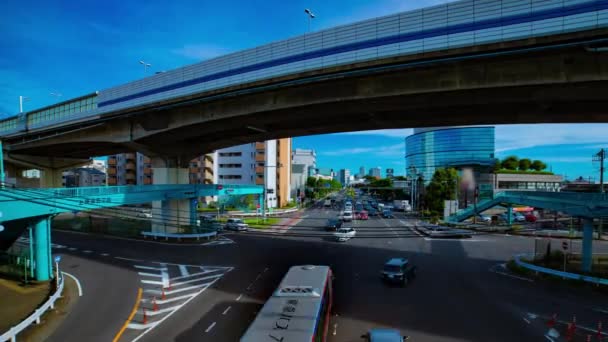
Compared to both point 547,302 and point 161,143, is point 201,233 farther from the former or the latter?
point 547,302

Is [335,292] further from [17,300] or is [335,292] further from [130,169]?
[130,169]

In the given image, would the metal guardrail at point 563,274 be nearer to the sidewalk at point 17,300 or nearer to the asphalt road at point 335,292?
the asphalt road at point 335,292

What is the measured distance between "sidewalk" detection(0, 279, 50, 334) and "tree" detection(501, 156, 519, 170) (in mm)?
85583

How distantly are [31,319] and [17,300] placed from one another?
385 centimetres

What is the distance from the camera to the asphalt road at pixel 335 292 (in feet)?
38.8

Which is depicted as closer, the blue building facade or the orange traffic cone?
the orange traffic cone

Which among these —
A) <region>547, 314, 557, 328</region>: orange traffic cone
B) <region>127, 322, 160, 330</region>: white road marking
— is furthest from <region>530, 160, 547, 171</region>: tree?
<region>127, 322, 160, 330</region>: white road marking

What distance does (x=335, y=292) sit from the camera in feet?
52.1

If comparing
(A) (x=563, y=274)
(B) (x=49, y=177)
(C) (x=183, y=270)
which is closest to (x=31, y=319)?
(C) (x=183, y=270)

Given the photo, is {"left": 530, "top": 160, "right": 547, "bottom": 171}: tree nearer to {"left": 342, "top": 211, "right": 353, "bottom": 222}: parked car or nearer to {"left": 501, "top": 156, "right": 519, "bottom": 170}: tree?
{"left": 501, "top": 156, "right": 519, "bottom": 170}: tree

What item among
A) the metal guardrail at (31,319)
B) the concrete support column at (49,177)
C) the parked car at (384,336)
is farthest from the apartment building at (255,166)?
the parked car at (384,336)

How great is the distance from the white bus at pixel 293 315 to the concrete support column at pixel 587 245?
17896 mm

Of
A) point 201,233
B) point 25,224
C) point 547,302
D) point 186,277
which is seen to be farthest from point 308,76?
point 201,233

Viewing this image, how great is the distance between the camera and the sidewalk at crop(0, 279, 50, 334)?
12.6 meters
